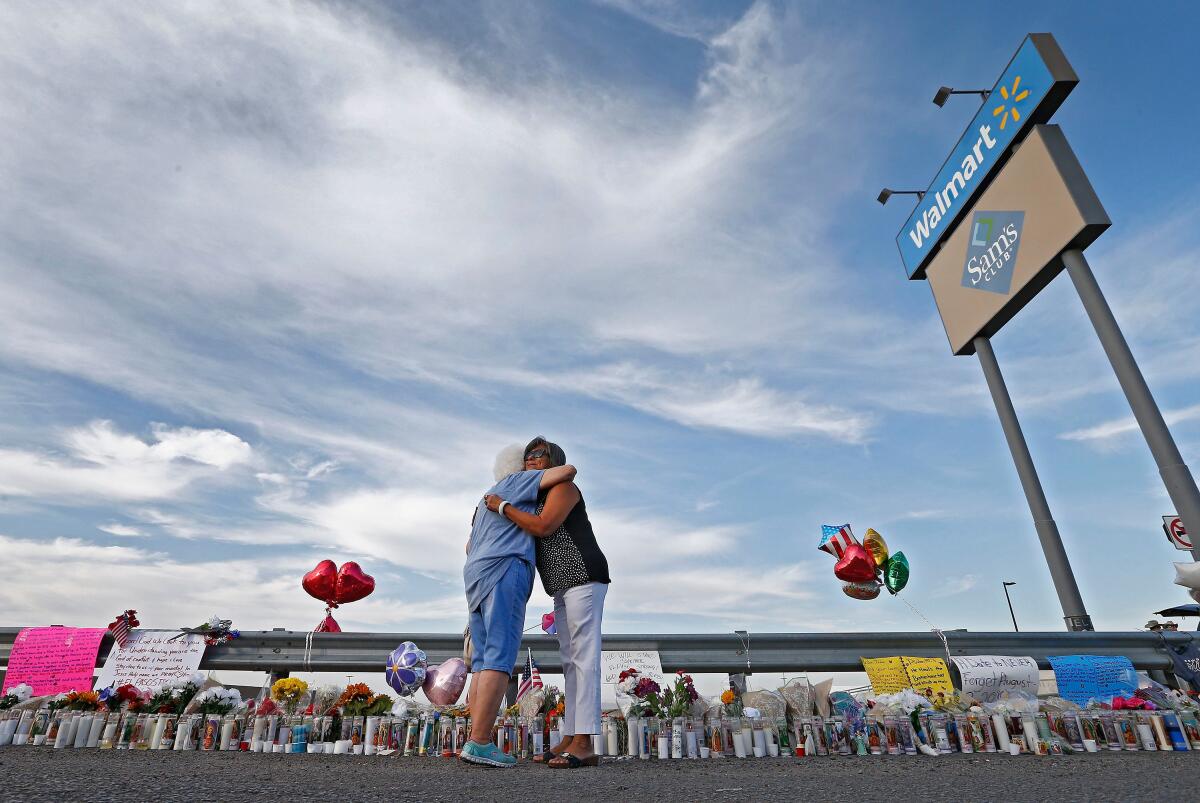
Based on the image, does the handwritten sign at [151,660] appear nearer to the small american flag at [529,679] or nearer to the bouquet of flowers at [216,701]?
the bouquet of flowers at [216,701]

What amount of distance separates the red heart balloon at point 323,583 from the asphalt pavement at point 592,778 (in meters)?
2.56

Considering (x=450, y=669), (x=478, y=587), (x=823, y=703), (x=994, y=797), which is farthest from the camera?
(x=450, y=669)

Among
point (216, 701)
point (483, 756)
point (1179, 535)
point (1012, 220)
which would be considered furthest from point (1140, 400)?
point (216, 701)

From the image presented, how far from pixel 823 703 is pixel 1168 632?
10.9ft

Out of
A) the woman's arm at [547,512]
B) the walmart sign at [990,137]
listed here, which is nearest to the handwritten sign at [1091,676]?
the woman's arm at [547,512]

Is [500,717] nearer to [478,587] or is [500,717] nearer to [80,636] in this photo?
[478,587]

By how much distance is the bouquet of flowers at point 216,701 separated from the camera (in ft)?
12.4

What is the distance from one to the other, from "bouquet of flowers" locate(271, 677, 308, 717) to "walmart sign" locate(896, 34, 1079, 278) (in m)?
10.9

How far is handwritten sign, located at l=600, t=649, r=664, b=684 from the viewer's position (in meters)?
4.44

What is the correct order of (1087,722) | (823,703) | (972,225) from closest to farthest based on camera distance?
1. (1087,722)
2. (823,703)
3. (972,225)

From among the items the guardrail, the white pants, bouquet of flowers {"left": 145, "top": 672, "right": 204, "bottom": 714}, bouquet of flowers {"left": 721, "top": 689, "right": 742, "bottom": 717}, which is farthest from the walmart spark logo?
bouquet of flowers {"left": 145, "top": 672, "right": 204, "bottom": 714}

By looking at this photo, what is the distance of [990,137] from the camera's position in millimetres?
10125

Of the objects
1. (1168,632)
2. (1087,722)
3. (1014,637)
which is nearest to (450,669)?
(1087,722)

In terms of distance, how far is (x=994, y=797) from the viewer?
7.29 feet
